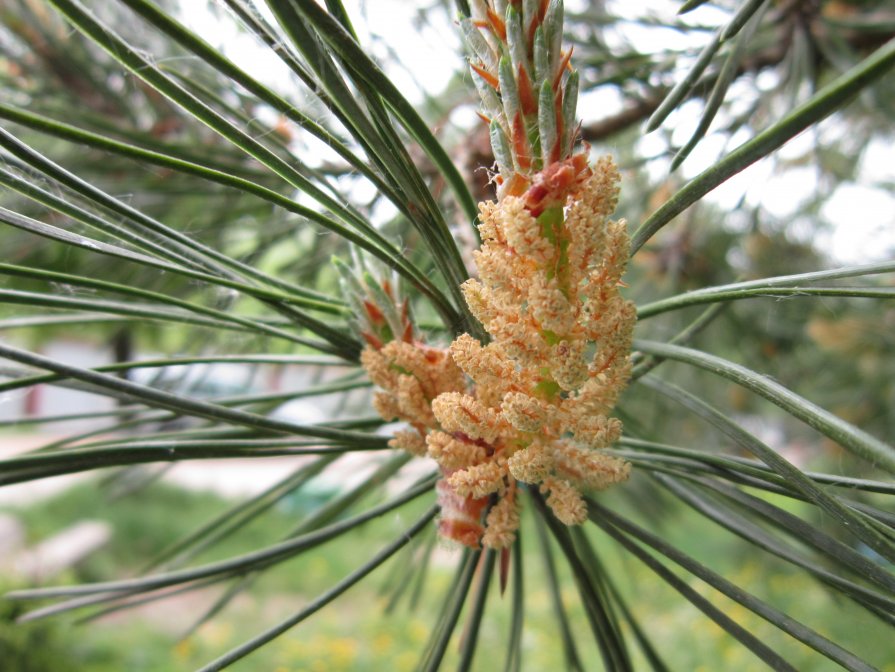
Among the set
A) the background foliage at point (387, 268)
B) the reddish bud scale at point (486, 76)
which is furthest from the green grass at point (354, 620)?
the reddish bud scale at point (486, 76)

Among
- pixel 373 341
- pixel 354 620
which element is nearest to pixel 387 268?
pixel 373 341

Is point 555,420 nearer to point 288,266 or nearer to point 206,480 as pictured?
point 288,266

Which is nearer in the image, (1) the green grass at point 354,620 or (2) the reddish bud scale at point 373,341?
(2) the reddish bud scale at point 373,341

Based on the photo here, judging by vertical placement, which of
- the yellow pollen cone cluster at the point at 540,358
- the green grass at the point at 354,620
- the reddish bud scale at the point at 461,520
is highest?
the yellow pollen cone cluster at the point at 540,358

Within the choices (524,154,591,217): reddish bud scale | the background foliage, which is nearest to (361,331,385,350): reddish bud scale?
the background foliage

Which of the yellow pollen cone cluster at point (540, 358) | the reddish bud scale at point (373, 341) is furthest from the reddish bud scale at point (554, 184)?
the reddish bud scale at point (373, 341)

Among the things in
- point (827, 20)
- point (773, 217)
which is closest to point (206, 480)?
point (773, 217)

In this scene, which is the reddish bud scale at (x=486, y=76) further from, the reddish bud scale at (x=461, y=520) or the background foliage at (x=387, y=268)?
the reddish bud scale at (x=461, y=520)

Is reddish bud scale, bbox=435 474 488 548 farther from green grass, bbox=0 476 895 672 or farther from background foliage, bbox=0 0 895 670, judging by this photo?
green grass, bbox=0 476 895 672

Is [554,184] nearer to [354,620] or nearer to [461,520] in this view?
[461,520]

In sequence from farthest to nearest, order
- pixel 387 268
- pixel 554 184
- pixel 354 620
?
pixel 354 620 → pixel 387 268 → pixel 554 184

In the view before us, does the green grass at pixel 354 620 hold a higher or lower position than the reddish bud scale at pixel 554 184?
lower
